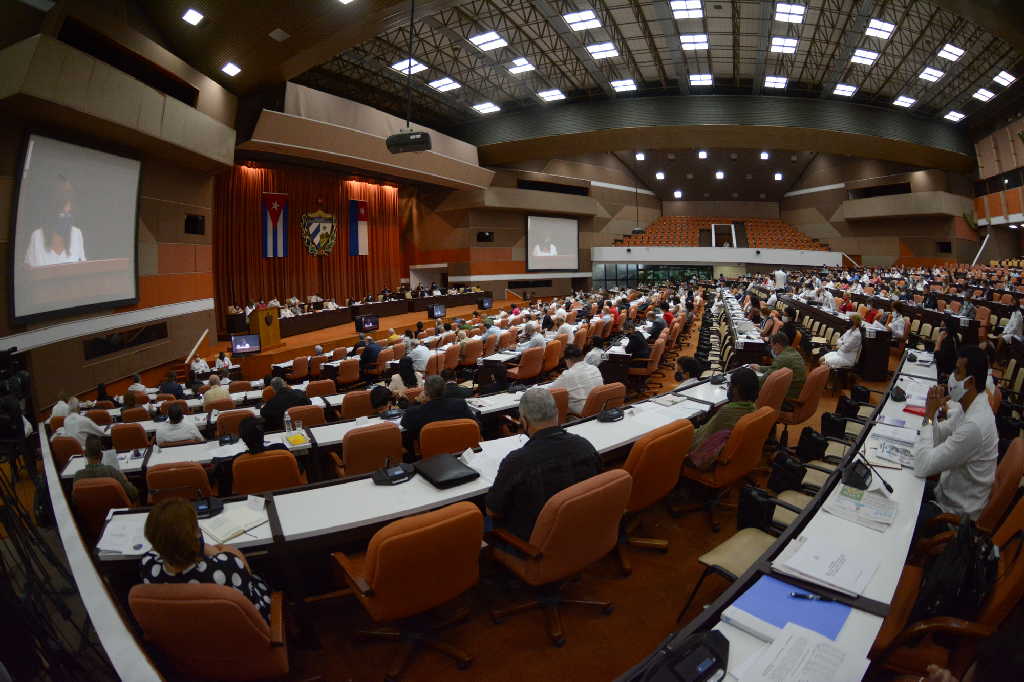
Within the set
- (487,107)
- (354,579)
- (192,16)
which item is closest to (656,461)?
(354,579)

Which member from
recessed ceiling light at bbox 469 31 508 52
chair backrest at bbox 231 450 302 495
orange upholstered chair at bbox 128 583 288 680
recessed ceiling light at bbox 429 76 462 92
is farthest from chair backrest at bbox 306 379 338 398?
recessed ceiling light at bbox 429 76 462 92

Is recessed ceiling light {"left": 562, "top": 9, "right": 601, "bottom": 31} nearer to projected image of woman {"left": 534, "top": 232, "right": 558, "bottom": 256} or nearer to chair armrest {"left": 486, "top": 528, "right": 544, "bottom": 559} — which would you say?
projected image of woman {"left": 534, "top": 232, "right": 558, "bottom": 256}

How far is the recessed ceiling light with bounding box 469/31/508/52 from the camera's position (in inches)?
→ 544

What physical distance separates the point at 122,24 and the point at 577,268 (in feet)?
69.9

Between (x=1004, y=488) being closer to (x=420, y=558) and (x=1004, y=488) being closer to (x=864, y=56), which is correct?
(x=420, y=558)

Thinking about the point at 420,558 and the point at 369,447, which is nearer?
the point at 420,558

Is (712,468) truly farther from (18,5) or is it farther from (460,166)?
(460,166)

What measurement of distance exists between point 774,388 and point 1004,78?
20654mm

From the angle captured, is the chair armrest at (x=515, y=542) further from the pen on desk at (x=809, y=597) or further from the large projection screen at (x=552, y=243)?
the large projection screen at (x=552, y=243)

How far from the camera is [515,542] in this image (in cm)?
246

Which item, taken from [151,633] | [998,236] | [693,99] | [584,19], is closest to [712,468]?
[151,633]

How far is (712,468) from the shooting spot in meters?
3.74

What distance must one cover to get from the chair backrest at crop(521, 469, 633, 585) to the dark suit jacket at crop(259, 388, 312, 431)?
3408 mm

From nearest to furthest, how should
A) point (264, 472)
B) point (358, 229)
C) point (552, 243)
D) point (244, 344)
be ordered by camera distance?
point (264, 472) < point (244, 344) < point (358, 229) < point (552, 243)
